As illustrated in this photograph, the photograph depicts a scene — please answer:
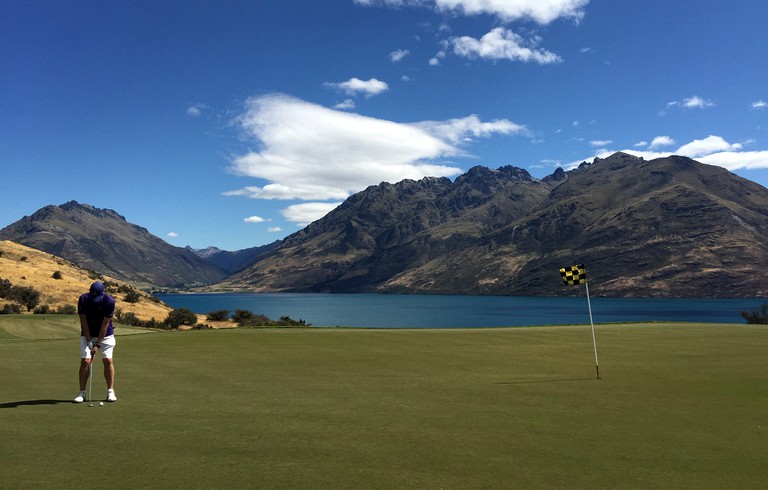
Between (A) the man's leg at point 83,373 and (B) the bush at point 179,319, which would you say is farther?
(B) the bush at point 179,319

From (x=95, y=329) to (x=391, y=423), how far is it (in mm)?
7862

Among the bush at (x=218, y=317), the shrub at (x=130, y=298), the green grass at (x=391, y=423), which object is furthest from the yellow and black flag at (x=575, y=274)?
the shrub at (x=130, y=298)

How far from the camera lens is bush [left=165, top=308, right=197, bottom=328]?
64.8 m

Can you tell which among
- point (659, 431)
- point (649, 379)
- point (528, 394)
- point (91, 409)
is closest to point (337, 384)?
point (528, 394)

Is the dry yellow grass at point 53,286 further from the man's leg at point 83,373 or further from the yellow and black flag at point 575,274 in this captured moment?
the yellow and black flag at point 575,274

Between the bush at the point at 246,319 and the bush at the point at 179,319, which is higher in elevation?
the bush at the point at 179,319

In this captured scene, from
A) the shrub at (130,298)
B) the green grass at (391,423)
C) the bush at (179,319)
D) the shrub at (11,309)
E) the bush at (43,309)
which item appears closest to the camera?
the green grass at (391,423)

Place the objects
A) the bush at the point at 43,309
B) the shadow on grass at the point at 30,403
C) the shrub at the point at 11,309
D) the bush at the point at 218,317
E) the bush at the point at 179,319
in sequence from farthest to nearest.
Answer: the bush at the point at 218,317 → the bush at the point at 179,319 → the bush at the point at 43,309 → the shrub at the point at 11,309 → the shadow on grass at the point at 30,403

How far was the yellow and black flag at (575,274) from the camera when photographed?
18.1 meters

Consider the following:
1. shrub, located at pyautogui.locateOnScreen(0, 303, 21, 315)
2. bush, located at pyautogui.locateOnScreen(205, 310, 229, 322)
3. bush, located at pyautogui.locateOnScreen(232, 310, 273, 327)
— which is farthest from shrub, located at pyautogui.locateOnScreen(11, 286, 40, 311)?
bush, located at pyautogui.locateOnScreen(232, 310, 273, 327)

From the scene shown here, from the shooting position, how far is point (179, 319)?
218 ft

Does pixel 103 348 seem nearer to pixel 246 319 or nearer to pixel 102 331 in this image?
pixel 102 331

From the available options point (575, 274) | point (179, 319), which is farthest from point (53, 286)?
point (575, 274)

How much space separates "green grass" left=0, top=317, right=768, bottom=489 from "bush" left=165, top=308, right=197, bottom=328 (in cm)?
4553
